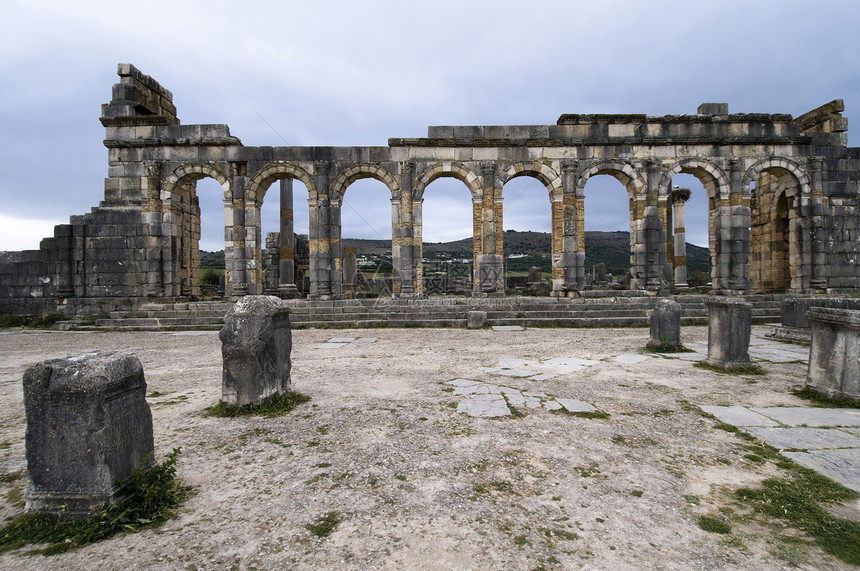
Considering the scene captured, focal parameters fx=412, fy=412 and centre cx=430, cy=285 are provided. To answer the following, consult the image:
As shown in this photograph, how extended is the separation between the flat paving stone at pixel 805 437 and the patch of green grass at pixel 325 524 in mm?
3506

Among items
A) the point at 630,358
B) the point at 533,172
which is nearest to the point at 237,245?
the point at 533,172

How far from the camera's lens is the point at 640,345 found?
27.5ft

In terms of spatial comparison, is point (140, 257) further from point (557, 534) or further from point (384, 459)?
point (557, 534)

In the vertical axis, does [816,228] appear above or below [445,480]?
above

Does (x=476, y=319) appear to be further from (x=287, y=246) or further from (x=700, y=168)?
(x=287, y=246)

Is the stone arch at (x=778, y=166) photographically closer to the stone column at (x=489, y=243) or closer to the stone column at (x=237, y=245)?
the stone column at (x=489, y=243)

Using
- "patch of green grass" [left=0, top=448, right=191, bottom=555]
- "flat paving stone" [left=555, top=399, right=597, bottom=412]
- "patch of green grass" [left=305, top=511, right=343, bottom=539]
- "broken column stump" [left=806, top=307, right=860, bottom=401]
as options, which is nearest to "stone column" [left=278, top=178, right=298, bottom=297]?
"flat paving stone" [left=555, top=399, right=597, bottom=412]

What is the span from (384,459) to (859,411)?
191 inches

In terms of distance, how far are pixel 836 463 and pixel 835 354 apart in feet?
7.09

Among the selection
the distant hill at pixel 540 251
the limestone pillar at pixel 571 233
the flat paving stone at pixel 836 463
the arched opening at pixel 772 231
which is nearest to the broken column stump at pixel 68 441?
the flat paving stone at pixel 836 463

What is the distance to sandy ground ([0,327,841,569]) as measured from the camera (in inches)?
82.2

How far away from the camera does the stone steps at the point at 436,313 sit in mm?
12070

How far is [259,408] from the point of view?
423 centimetres

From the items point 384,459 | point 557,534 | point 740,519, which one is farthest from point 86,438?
point 740,519
